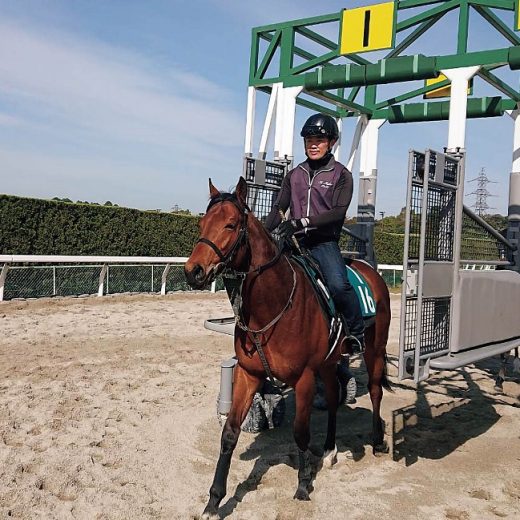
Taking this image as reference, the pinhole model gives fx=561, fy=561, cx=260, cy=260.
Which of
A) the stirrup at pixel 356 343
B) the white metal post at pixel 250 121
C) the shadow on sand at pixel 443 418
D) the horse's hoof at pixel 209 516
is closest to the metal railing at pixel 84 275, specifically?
the white metal post at pixel 250 121

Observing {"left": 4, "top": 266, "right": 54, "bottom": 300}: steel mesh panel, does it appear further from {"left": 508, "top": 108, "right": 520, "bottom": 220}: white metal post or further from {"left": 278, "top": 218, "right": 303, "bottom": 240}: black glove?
{"left": 508, "top": 108, "right": 520, "bottom": 220}: white metal post

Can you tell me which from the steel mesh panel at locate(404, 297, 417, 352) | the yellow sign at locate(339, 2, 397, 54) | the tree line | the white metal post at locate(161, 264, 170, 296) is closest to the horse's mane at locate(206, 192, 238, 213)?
the steel mesh panel at locate(404, 297, 417, 352)

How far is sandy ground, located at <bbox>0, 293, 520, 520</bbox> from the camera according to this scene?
3.84 m

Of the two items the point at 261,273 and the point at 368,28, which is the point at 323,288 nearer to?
the point at 261,273

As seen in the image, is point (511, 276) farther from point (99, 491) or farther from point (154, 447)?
point (99, 491)

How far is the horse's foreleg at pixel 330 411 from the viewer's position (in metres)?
4.68

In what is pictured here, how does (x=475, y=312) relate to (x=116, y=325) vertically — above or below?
above

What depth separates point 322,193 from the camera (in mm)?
4520

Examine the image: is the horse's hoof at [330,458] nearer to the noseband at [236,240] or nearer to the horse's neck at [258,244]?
the horse's neck at [258,244]

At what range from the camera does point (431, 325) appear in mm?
4559

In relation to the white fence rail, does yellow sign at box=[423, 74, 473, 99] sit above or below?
above

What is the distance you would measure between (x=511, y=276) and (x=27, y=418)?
4892 millimetres

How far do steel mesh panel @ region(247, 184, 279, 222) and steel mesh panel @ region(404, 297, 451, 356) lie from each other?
82.6 inches

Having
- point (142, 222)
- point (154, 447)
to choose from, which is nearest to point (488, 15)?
point (154, 447)
